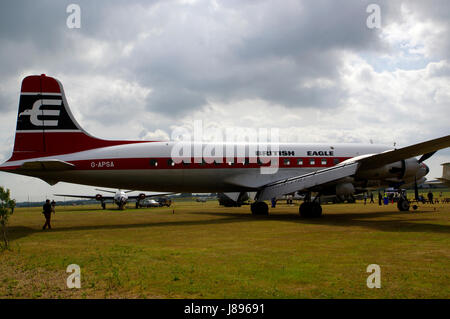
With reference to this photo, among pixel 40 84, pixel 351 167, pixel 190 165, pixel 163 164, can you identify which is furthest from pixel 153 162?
pixel 351 167

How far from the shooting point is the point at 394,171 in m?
20.4

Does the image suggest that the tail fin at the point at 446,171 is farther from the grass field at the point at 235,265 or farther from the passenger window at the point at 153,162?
the passenger window at the point at 153,162

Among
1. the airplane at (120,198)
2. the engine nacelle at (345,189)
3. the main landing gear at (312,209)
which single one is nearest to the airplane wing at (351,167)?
the engine nacelle at (345,189)

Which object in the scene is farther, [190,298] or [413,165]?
[413,165]

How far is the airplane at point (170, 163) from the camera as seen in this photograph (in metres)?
17.9

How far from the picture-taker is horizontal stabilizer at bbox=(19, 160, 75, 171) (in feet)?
55.8

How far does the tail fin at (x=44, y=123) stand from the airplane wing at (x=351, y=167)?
37.8ft

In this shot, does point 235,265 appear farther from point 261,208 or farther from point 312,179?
point 261,208

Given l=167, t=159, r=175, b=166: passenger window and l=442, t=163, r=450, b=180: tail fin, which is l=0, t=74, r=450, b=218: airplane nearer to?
l=167, t=159, r=175, b=166: passenger window

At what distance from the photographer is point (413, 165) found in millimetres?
20750

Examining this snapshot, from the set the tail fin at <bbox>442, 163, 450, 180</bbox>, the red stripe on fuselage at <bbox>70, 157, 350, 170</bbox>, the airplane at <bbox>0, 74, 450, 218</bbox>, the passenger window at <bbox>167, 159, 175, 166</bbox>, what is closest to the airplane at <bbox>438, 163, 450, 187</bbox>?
the tail fin at <bbox>442, 163, 450, 180</bbox>
